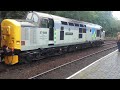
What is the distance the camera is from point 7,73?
11.7 m

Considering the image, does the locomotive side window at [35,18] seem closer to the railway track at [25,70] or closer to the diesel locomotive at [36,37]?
the diesel locomotive at [36,37]

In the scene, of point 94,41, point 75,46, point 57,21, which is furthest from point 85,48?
point 57,21

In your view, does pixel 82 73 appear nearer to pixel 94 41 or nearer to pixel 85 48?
pixel 85 48

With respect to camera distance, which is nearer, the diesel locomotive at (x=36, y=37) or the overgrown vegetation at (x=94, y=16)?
the diesel locomotive at (x=36, y=37)

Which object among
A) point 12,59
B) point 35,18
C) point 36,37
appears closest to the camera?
point 12,59

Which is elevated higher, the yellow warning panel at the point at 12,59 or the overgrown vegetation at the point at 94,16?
the overgrown vegetation at the point at 94,16

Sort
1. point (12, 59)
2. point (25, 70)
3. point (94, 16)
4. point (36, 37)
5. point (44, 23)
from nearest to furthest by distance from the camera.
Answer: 1. point (25, 70)
2. point (12, 59)
3. point (36, 37)
4. point (44, 23)
5. point (94, 16)

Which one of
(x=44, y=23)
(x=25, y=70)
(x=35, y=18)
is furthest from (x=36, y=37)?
(x=25, y=70)

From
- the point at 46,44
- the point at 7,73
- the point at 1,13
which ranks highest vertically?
the point at 1,13

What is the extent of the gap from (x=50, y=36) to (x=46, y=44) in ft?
2.83

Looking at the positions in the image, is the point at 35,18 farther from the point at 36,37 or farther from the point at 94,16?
the point at 94,16

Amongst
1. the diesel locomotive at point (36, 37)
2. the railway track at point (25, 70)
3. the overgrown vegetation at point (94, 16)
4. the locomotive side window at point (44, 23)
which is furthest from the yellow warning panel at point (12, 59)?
the overgrown vegetation at point (94, 16)

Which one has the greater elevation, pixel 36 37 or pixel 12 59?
pixel 36 37

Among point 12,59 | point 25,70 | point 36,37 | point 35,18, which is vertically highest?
point 35,18
